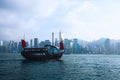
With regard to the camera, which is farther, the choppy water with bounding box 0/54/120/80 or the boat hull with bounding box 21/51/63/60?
the boat hull with bounding box 21/51/63/60

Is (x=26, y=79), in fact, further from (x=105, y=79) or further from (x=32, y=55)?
(x=32, y=55)

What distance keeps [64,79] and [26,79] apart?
31.1 ft

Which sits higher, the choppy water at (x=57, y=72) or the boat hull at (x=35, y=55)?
the boat hull at (x=35, y=55)

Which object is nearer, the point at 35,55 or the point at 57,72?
the point at 57,72

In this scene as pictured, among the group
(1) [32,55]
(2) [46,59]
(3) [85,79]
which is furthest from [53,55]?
(3) [85,79]

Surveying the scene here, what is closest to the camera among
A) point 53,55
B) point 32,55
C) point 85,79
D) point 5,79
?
point 5,79

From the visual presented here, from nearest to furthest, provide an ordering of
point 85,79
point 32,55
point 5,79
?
point 5,79, point 85,79, point 32,55

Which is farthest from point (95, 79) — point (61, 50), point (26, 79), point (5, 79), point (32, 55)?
point (61, 50)

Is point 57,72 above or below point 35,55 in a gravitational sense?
below

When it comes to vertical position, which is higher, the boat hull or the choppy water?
the boat hull

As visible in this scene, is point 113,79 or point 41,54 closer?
point 113,79

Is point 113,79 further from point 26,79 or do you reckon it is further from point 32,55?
point 32,55

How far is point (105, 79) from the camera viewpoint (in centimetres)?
5450

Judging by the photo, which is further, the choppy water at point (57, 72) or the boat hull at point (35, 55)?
the boat hull at point (35, 55)
